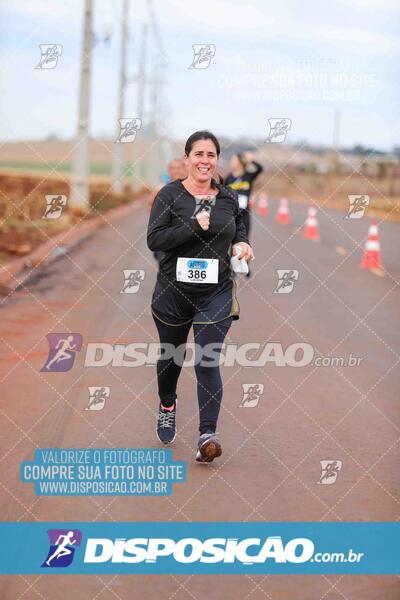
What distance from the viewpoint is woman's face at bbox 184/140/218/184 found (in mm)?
6363

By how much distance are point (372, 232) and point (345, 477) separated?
13.5 metres

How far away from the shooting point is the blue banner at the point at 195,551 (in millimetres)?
4922

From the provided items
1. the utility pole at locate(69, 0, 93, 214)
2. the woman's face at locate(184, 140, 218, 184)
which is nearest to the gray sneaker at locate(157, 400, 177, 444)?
the woman's face at locate(184, 140, 218, 184)

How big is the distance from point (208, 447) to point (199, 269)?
1.01m

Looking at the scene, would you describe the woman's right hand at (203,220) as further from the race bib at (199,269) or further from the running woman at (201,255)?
the race bib at (199,269)

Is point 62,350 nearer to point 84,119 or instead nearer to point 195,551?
point 195,551

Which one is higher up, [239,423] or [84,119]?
[239,423]

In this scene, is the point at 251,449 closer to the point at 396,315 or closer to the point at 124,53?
the point at 396,315

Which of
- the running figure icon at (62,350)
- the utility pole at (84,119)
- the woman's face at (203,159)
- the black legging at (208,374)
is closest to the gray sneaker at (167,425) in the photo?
the black legging at (208,374)

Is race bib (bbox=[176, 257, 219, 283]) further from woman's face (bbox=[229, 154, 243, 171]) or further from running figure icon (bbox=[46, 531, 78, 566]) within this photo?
woman's face (bbox=[229, 154, 243, 171])

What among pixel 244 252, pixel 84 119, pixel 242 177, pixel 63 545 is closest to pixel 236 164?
pixel 242 177

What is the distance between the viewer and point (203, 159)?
6.36m

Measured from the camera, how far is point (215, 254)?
21.3ft

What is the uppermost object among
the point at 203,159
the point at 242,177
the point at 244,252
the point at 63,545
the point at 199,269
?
the point at 203,159
